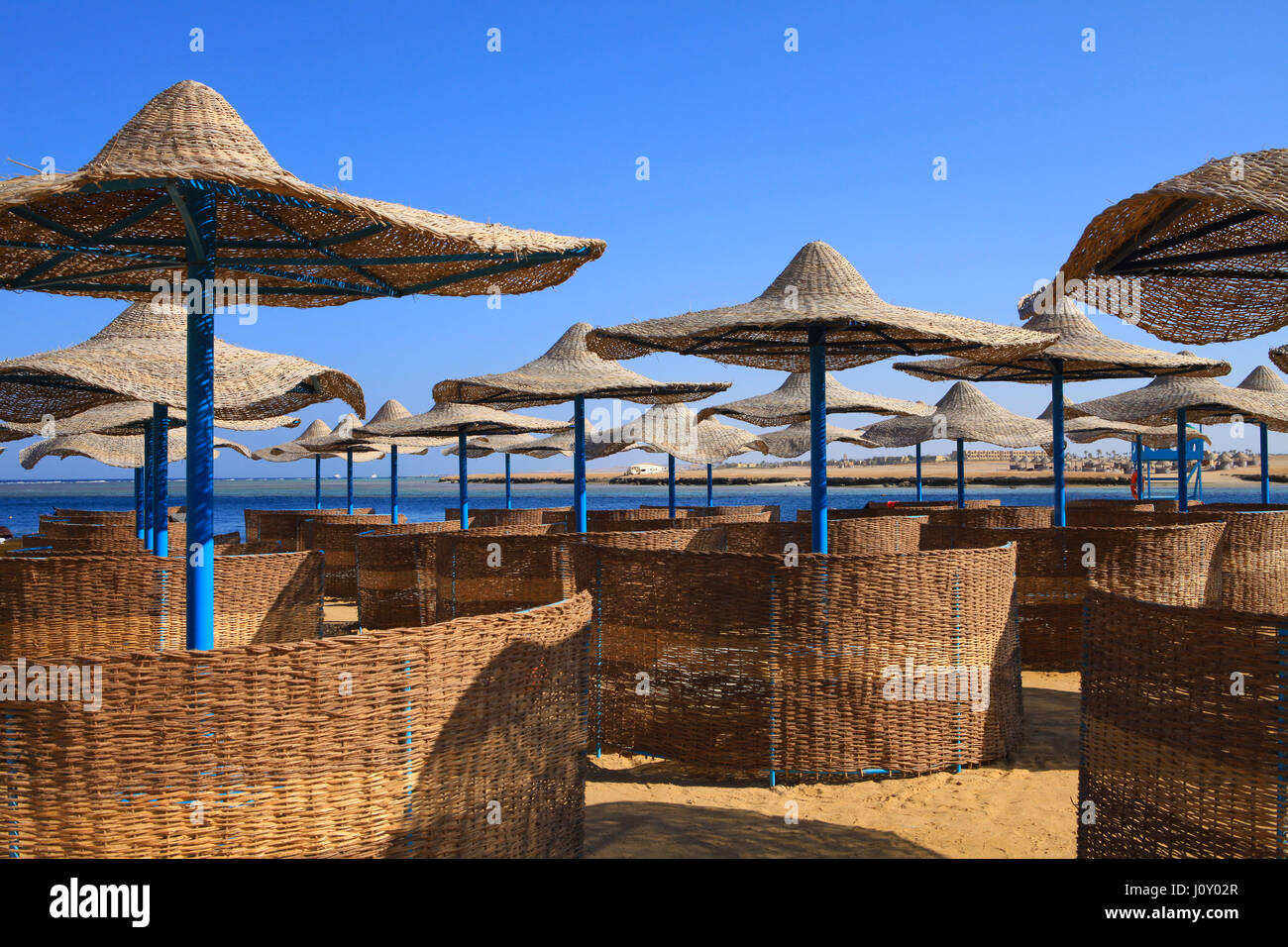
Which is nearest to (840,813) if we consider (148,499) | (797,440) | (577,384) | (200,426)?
(200,426)

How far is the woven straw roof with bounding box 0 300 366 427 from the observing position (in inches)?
207

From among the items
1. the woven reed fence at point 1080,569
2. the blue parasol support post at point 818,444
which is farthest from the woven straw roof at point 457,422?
the woven reed fence at point 1080,569

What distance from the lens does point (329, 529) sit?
39.8 feet

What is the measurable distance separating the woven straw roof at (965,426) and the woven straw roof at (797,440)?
26 centimetres

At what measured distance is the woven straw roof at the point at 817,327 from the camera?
5.93 metres

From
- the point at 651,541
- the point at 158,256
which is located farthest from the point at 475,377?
the point at 158,256

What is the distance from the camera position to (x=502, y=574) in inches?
295

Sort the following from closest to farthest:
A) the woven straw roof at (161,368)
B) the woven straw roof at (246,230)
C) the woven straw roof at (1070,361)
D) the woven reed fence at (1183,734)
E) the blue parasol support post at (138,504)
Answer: the woven reed fence at (1183,734) < the woven straw roof at (246,230) < the woven straw roof at (161,368) < the woven straw roof at (1070,361) < the blue parasol support post at (138,504)

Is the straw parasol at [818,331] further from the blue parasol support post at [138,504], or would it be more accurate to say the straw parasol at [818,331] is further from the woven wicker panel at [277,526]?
the blue parasol support post at [138,504]

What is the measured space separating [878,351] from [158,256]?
19.5ft

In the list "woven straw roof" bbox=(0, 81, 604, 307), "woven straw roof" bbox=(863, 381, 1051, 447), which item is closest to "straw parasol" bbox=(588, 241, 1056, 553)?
"woven straw roof" bbox=(0, 81, 604, 307)

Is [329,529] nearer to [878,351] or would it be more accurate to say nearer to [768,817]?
[878,351]

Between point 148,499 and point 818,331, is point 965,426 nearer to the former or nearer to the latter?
point 818,331

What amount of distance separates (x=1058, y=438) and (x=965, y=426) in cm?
705
